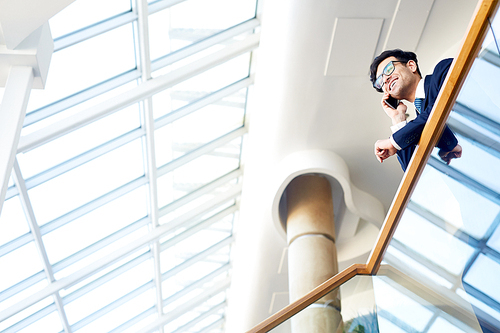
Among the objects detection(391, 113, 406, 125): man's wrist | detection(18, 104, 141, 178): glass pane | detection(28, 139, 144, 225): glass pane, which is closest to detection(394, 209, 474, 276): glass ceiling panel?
detection(391, 113, 406, 125): man's wrist

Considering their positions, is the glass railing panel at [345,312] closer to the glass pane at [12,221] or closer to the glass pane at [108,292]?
the glass pane at [12,221]

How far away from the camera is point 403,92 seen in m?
3.34

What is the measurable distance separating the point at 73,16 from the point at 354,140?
4.41 metres

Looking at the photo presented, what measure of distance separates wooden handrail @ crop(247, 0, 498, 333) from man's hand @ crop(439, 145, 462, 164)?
8 cm

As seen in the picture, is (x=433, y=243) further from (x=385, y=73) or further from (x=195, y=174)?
(x=195, y=174)

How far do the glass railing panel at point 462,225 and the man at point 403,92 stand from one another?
0.22 m

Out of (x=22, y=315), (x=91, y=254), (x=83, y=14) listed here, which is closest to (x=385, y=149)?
(x=83, y=14)

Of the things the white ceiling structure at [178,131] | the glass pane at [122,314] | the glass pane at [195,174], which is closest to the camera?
the white ceiling structure at [178,131]

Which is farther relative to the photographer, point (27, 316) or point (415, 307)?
point (27, 316)

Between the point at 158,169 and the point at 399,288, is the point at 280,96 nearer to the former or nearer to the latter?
the point at 158,169

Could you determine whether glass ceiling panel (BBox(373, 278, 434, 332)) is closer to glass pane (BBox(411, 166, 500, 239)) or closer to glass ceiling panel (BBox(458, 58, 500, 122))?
glass pane (BBox(411, 166, 500, 239))

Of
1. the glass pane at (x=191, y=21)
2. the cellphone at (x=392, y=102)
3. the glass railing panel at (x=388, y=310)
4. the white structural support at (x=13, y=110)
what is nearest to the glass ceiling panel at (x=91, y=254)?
the glass pane at (x=191, y=21)

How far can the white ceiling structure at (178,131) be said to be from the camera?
247 inches

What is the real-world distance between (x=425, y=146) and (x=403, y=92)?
788 millimetres
